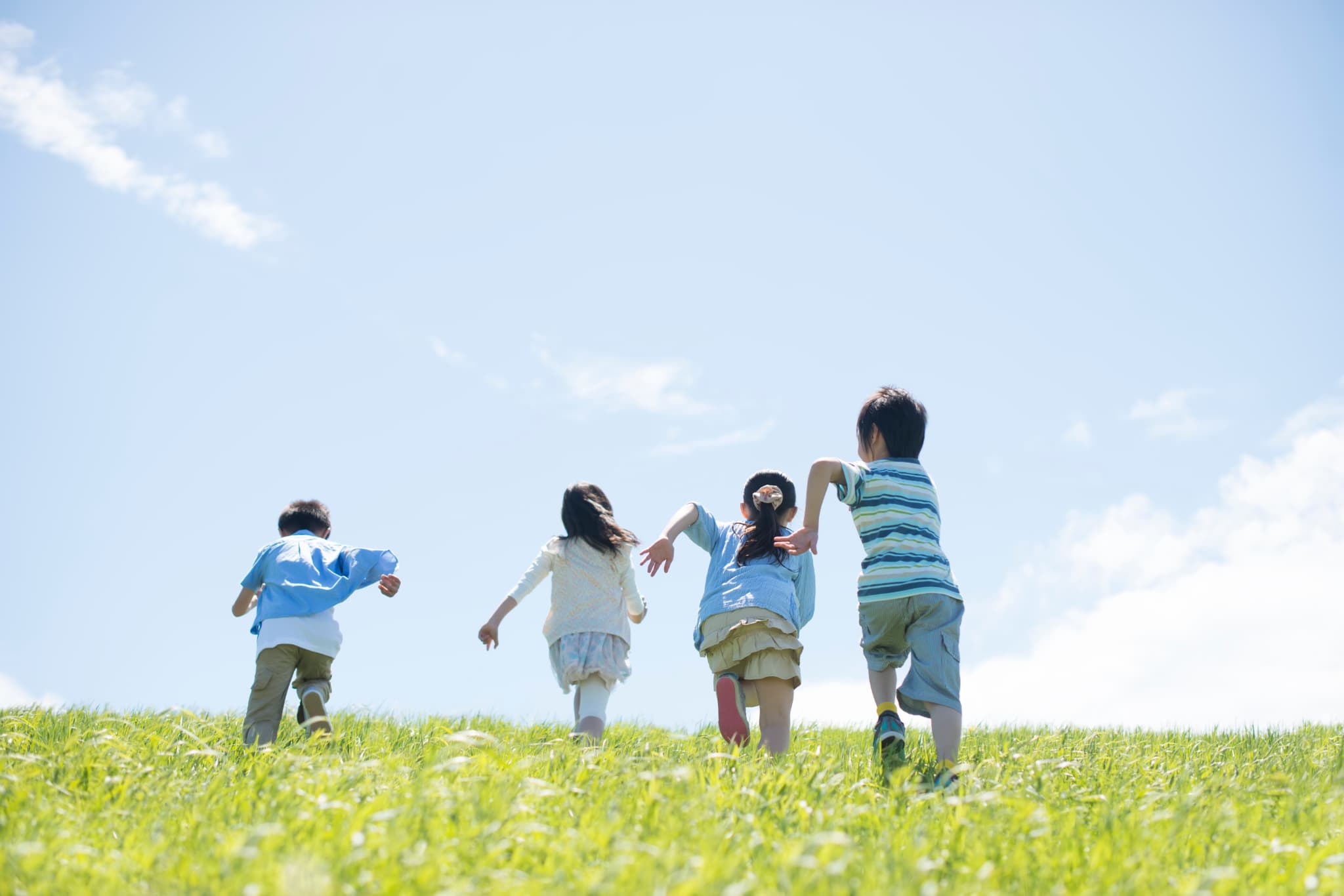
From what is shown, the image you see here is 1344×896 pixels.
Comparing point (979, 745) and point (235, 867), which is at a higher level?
point (979, 745)

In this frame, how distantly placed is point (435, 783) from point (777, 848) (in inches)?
54.1

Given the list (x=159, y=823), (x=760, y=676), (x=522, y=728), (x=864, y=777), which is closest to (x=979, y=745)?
(x=760, y=676)

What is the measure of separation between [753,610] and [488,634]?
6.03 ft

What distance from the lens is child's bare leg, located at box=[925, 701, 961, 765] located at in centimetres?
570

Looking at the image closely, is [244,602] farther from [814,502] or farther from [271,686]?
[814,502]

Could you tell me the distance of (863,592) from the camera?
20.0ft

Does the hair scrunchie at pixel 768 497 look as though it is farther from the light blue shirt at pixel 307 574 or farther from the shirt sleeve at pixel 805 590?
the light blue shirt at pixel 307 574

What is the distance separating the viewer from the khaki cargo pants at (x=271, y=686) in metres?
7.18

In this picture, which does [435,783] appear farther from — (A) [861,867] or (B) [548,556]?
(B) [548,556]

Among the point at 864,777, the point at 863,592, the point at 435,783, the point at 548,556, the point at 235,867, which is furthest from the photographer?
the point at 548,556

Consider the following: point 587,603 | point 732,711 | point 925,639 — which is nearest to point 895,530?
point 925,639

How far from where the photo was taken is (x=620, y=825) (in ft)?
12.5

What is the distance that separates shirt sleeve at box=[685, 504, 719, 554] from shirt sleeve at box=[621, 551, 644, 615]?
483mm

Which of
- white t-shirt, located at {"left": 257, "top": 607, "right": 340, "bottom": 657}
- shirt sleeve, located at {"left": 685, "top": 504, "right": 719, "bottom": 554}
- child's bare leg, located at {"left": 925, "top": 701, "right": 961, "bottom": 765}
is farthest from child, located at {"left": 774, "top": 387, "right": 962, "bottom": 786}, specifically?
white t-shirt, located at {"left": 257, "top": 607, "right": 340, "bottom": 657}
